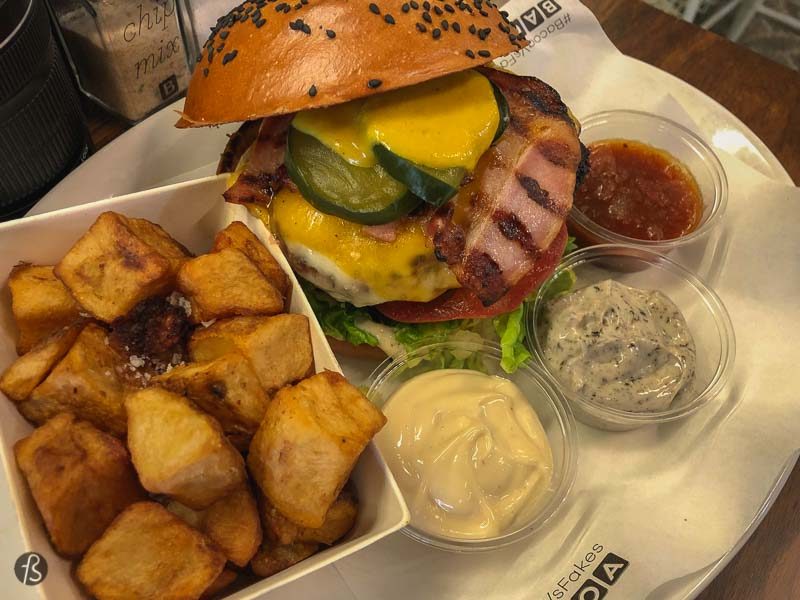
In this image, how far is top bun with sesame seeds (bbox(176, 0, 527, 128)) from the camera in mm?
1420

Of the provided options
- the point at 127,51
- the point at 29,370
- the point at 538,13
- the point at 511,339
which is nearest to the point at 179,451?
the point at 29,370

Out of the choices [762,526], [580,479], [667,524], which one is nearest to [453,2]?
[580,479]

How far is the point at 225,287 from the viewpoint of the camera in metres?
1.42

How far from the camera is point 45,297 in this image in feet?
4.59

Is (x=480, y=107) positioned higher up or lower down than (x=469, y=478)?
higher up

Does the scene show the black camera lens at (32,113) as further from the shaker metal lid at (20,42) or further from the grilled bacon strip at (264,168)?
the grilled bacon strip at (264,168)

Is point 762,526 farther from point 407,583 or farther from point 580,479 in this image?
point 407,583

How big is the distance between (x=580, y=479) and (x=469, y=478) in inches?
14.9

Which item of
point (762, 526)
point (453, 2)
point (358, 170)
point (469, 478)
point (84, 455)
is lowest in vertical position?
point (762, 526)

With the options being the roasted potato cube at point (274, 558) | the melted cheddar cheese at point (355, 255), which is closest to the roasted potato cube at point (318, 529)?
the roasted potato cube at point (274, 558)

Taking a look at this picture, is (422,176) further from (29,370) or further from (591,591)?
(591,591)

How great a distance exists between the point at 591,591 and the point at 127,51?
2.07 metres

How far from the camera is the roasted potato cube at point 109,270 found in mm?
1384

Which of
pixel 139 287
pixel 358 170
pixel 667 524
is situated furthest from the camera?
pixel 667 524
